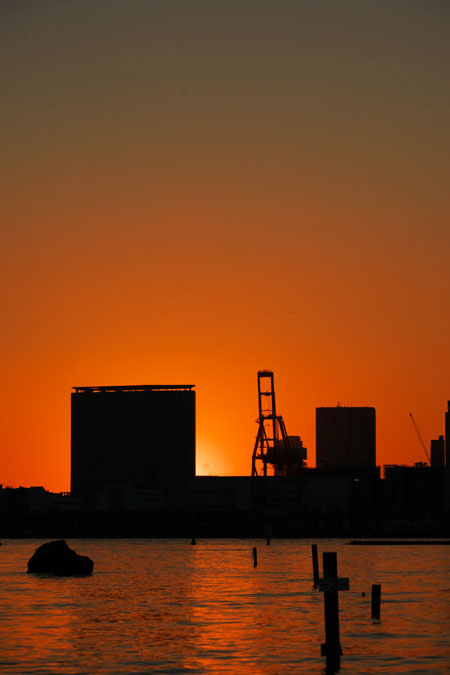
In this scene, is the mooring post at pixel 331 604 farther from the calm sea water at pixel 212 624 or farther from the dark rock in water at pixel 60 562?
the dark rock in water at pixel 60 562

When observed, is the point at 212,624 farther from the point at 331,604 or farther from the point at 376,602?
the point at 331,604

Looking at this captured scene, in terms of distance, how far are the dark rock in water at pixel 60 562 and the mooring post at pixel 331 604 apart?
7618cm

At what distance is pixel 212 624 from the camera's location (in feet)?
247

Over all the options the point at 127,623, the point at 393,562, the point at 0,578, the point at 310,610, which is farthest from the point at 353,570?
the point at 127,623

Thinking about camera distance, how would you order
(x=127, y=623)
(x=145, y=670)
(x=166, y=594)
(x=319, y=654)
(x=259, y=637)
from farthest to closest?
(x=166, y=594) → (x=127, y=623) → (x=259, y=637) → (x=319, y=654) → (x=145, y=670)

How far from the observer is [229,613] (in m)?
82.9

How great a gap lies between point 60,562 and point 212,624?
5891 cm

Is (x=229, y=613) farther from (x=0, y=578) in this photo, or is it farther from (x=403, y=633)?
(x=0, y=578)

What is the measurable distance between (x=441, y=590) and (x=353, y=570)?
1326 inches

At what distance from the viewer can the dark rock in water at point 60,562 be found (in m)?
130

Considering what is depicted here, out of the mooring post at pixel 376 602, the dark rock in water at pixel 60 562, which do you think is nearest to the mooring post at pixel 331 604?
the mooring post at pixel 376 602

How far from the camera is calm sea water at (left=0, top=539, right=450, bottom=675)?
→ 57.4 metres

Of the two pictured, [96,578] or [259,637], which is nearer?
[259,637]

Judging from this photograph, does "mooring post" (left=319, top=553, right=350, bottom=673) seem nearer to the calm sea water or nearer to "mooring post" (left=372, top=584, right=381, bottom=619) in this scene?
the calm sea water
